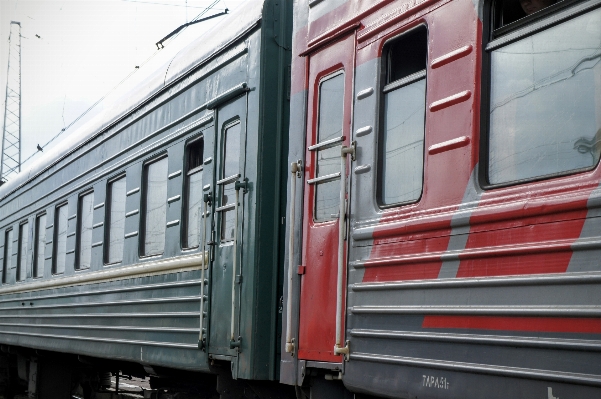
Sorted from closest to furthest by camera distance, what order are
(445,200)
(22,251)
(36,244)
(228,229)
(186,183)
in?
(445,200) → (228,229) → (186,183) → (36,244) → (22,251)

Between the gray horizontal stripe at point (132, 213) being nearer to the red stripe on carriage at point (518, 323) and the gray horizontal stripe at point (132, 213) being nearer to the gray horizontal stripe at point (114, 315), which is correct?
the gray horizontal stripe at point (114, 315)

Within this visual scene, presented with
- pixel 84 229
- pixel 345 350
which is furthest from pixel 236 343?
pixel 84 229

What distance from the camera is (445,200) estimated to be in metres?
4.11

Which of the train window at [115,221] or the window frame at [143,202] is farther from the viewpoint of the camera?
the train window at [115,221]

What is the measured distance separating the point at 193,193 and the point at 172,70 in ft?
4.29

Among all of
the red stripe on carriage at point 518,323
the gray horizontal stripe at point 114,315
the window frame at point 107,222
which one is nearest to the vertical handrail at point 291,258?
the red stripe on carriage at point 518,323

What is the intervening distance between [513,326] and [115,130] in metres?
6.62

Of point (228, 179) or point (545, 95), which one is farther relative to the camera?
point (228, 179)

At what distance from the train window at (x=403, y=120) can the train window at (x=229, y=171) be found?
1.90 m

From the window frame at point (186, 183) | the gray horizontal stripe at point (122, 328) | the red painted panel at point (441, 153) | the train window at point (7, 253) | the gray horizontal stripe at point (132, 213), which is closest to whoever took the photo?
the red painted panel at point (441, 153)

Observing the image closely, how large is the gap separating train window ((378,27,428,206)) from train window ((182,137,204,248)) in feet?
8.91

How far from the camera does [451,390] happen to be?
3.91 m

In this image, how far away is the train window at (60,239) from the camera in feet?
37.6

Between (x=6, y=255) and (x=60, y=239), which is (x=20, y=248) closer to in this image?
(x=6, y=255)
